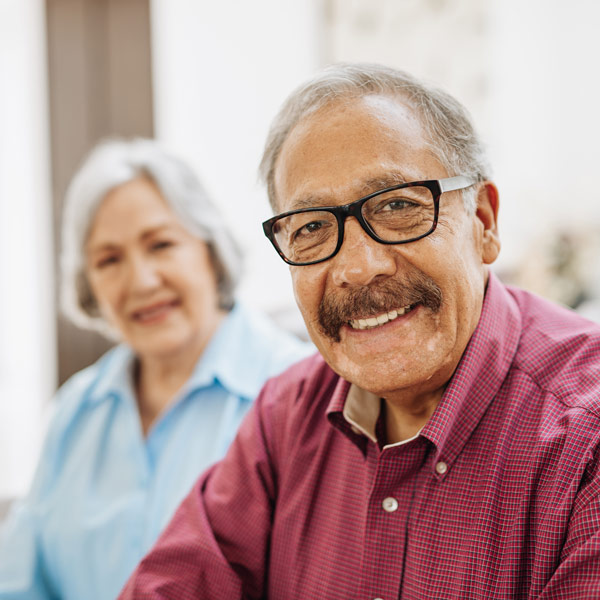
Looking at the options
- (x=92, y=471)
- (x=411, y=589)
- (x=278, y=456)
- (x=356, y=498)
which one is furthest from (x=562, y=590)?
(x=92, y=471)

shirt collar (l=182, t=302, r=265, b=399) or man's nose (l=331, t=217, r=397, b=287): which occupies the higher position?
man's nose (l=331, t=217, r=397, b=287)

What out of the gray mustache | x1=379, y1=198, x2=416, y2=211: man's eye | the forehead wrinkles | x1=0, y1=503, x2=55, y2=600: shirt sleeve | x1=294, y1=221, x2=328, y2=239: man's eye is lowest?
x1=0, y1=503, x2=55, y2=600: shirt sleeve

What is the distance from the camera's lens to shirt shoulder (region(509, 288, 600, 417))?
0.92m

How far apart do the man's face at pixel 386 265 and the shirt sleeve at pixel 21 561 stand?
1.10 m

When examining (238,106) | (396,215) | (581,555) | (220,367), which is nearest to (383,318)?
(396,215)

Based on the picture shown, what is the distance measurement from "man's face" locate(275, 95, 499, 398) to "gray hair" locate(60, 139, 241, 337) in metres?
0.92

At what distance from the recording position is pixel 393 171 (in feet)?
3.16

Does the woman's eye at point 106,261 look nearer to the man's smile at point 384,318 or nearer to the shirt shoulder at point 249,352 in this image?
the shirt shoulder at point 249,352

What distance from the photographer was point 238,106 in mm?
3252

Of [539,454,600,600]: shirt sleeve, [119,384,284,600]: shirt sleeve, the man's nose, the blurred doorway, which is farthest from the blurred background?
[539,454,600,600]: shirt sleeve

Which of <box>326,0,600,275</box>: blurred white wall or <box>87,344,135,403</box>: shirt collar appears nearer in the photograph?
<box>87,344,135,403</box>: shirt collar

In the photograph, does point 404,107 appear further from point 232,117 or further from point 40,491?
point 232,117

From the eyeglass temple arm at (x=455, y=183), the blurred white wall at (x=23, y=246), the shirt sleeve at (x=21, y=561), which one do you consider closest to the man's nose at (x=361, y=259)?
the eyeglass temple arm at (x=455, y=183)

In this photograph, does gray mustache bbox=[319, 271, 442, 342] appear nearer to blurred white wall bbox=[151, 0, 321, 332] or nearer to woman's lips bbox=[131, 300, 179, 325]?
woman's lips bbox=[131, 300, 179, 325]
